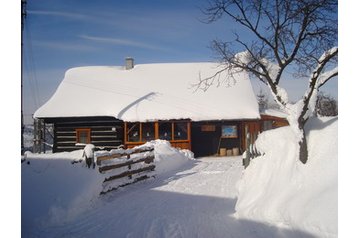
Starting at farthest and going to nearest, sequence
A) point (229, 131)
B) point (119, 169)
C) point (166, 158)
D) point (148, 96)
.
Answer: point (148, 96) < point (229, 131) < point (166, 158) < point (119, 169)

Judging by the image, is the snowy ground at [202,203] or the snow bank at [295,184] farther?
the snowy ground at [202,203]

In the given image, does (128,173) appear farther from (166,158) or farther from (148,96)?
(148,96)

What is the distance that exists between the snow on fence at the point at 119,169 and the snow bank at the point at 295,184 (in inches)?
125

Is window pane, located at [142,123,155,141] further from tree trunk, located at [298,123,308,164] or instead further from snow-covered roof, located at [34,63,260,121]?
tree trunk, located at [298,123,308,164]

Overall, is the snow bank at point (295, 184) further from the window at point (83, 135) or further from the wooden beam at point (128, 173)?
the window at point (83, 135)

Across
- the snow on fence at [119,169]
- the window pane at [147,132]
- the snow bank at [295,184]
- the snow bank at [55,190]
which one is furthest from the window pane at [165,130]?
the snow bank at [295,184]

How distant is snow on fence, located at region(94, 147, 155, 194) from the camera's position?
25.8 ft

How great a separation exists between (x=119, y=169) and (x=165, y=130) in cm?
862

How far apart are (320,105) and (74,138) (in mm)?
12464

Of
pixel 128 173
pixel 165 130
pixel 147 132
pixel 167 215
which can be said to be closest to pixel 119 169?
pixel 128 173

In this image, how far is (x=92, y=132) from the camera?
55.5 feet

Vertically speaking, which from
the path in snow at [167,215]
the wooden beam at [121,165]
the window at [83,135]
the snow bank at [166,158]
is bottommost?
the path in snow at [167,215]

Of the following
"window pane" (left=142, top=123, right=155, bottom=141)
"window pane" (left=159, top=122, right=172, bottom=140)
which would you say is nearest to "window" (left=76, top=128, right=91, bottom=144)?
"window pane" (left=142, top=123, right=155, bottom=141)

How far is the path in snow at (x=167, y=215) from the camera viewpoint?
477 cm
